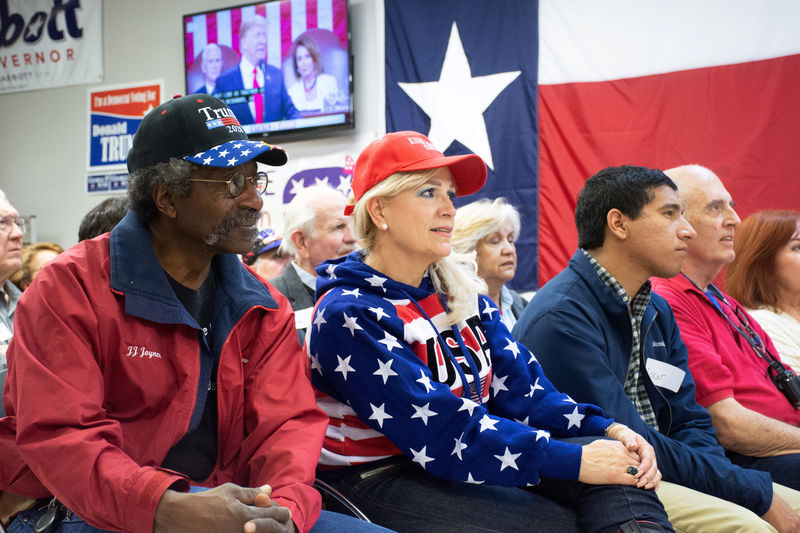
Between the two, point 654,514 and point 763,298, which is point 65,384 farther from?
point 763,298

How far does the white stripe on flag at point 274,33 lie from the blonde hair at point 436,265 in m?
3.73

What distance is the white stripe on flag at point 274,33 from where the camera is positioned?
5.38m

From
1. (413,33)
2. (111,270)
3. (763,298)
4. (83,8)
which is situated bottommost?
(763,298)

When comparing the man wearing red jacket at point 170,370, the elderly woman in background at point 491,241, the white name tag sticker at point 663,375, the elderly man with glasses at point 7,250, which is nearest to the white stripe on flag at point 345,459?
the man wearing red jacket at point 170,370

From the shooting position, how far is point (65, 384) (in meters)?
1.32

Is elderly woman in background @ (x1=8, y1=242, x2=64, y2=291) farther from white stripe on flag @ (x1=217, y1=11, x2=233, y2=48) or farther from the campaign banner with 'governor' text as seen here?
the campaign banner with 'governor' text

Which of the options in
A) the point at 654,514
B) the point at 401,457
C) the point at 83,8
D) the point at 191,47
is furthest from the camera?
the point at 83,8

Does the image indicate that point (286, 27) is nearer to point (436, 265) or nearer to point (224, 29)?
point (224, 29)

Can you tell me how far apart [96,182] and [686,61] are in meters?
4.79

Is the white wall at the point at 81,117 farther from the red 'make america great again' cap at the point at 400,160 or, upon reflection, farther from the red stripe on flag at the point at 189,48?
the red 'make america great again' cap at the point at 400,160

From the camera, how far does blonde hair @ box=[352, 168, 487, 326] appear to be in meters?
1.94

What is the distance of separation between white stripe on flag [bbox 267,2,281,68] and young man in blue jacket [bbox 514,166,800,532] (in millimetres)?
3448

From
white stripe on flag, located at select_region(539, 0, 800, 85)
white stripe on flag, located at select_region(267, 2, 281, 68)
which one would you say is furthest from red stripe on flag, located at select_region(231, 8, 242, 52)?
white stripe on flag, located at select_region(539, 0, 800, 85)

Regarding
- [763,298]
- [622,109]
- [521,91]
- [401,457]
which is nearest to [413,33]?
[521,91]
